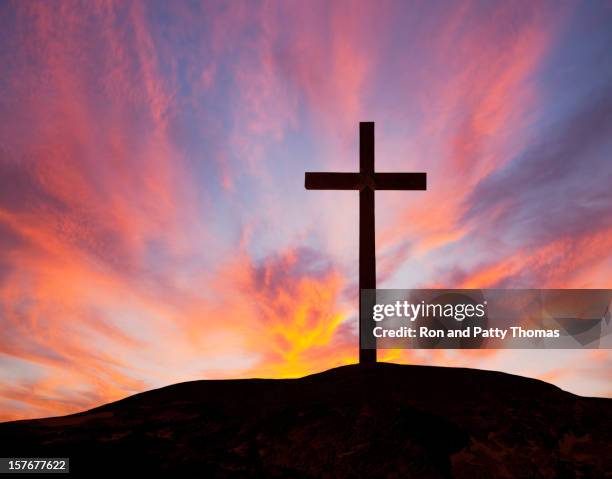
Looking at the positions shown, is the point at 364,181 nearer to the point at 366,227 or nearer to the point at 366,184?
the point at 366,184

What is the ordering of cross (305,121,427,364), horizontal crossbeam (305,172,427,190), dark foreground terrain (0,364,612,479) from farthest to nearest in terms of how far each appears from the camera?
1. horizontal crossbeam (305,172,427,190)
2. cross (305,121,427,364)
3. dark foreground terrain (0,364,612,479)

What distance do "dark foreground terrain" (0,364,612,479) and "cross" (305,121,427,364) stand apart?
10.8 ft

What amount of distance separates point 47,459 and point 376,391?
539 centimetres

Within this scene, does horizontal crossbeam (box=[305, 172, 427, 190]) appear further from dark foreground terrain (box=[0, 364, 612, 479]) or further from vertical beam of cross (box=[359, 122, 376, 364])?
dark foreground terrain (box=[0, 364, 612, 479])

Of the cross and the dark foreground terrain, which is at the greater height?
the cross

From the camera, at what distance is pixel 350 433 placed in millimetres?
8102

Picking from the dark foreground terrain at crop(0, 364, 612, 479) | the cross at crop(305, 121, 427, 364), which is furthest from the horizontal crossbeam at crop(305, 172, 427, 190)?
the dark foreground terrain at crop(0, 364, 612, 479)

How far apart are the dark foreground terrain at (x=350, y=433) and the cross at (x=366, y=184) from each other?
3.28 m

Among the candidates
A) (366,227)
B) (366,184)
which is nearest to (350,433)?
(366,227)

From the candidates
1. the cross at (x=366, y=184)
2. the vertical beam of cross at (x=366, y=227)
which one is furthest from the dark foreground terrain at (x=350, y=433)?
the cross at (x=366, y=184)

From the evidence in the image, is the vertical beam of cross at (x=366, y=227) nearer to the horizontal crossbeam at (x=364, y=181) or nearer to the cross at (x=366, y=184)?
the cross at (x=366, y=184)

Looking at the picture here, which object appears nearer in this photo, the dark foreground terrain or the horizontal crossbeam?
the dark foreground terrain

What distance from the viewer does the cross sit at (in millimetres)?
12781

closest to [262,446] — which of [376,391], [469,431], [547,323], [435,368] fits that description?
[376,391]
